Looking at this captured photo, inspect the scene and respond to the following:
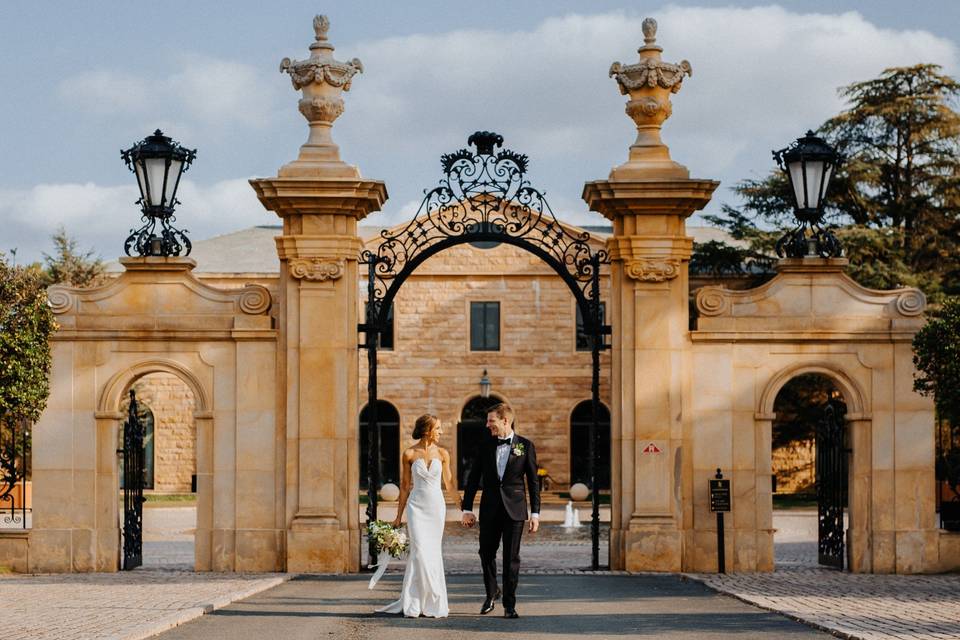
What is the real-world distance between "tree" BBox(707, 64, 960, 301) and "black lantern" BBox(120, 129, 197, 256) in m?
26.2

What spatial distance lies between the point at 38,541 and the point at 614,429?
6.79m

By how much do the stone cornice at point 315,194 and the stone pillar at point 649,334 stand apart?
2.63 meters

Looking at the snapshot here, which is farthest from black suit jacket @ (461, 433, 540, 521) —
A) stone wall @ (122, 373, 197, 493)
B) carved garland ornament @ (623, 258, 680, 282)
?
stone wall @ (122, 373, 197, 493)

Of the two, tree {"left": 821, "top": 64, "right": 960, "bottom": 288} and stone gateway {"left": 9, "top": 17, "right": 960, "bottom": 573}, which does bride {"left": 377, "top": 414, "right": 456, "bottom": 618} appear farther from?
tree {"left": 821, "top": 64, "right": 960, "bottom": 288}

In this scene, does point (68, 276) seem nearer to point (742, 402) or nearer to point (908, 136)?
point (908, 136)

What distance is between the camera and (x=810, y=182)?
→ 59.4ft

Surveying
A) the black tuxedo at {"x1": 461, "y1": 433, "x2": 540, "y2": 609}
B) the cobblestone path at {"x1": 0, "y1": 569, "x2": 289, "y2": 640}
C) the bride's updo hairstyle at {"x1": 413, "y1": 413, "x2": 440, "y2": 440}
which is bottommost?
the cobblestone path at {"x1": 0, "y1": 569, "x2": 289, "y2": 640}

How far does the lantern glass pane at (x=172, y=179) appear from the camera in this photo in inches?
711

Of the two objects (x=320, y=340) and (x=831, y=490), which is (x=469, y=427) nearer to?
(x=831, y=490)

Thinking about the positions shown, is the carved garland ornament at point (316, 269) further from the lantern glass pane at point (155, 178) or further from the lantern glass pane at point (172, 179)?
the lantern glass pane at point (155, 178)

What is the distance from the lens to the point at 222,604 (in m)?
13.1

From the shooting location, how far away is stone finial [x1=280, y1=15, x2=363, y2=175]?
17.9 meters

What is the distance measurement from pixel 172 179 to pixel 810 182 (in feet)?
25.0

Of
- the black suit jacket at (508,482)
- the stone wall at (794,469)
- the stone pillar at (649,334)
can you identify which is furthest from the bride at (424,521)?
the stone wall at (794,469)
